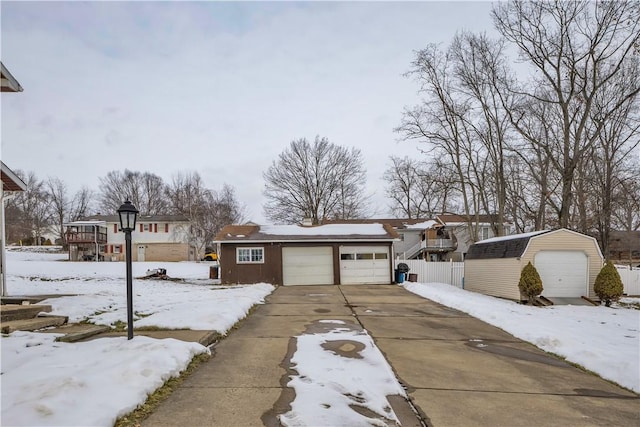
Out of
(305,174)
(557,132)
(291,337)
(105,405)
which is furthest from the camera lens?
(305,174)

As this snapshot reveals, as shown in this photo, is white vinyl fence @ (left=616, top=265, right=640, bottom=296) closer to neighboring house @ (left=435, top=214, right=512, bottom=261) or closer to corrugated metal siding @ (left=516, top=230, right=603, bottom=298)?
corrugated metal siding @ (left=516, top=230, right=603, bottom=298)

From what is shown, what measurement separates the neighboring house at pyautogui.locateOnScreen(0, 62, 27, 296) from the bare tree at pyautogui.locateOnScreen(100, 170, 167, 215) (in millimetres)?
43408

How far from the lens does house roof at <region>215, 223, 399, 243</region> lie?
20453 mm

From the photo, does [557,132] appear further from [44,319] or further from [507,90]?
[44,319]

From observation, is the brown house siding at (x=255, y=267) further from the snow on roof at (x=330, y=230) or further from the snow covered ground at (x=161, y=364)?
the snow covered ground at (x=161, y=364)

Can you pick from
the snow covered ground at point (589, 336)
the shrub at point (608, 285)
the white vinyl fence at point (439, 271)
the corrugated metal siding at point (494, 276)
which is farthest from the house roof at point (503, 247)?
the snow covered ground at point (589, 336)

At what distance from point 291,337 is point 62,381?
3970 millimetres

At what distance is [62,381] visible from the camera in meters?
3.85

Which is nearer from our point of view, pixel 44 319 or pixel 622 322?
pixel 44 319

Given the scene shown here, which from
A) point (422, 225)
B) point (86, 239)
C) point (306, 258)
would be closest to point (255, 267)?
point (306, 258)

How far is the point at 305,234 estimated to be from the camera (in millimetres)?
20984

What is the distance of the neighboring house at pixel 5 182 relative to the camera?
8180 millimetres

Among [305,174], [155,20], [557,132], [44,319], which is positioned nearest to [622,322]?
[44,319]

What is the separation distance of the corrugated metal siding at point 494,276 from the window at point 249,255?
10.3 metres
